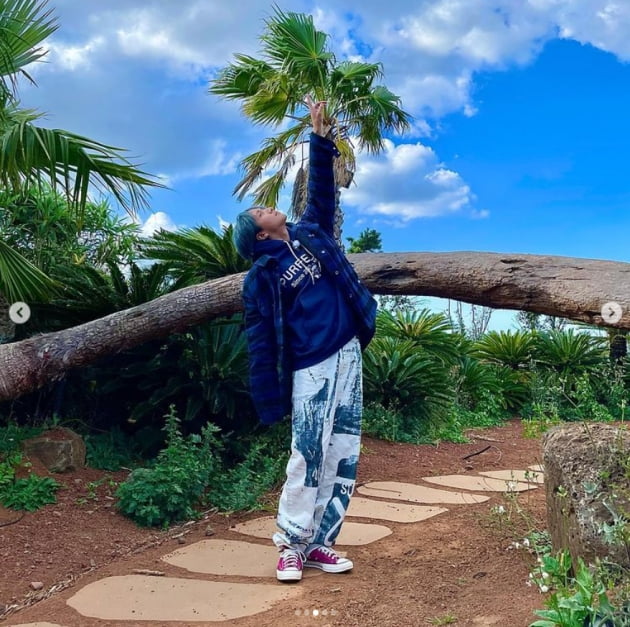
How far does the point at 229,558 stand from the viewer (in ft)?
11.6

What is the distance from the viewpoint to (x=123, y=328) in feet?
15.7

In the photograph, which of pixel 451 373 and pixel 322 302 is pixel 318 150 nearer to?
pixel 322 302

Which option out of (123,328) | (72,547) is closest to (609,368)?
(123,328)

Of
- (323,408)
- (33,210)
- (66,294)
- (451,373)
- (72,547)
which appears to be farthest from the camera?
(451,373)

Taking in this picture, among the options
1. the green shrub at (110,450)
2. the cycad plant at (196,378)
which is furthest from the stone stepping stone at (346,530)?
the green shrub at (110,450)

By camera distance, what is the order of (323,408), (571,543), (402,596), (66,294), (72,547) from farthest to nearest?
(66,294) < (72,547) < (323,408) < (402,596) < (571,543)

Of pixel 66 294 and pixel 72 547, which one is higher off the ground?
pixel 66 294

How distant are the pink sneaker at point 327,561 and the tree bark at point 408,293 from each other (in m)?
1.38

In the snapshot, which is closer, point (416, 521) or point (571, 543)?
point (571, 543)

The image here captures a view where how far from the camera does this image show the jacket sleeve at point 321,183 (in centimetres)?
330

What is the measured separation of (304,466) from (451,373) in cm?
641

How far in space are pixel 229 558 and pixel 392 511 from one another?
3.87ft

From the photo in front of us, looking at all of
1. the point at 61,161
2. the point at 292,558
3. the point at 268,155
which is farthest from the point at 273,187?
the point at 292,558

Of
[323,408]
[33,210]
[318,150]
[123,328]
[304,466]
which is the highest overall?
[33,210]
